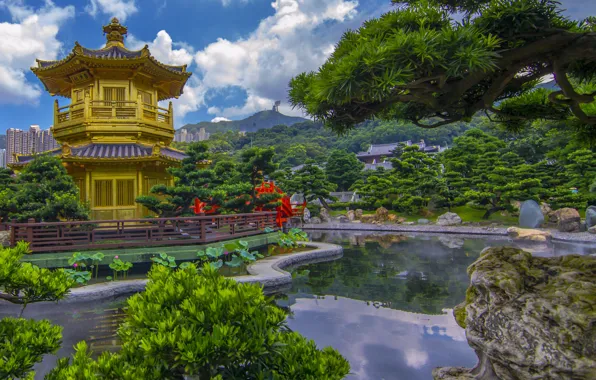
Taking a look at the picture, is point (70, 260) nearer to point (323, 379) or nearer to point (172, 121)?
point (172, 121)

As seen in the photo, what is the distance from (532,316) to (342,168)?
28.2 meters

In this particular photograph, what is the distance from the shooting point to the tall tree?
100.0 feet

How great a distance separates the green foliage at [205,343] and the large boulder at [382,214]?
21109 mm

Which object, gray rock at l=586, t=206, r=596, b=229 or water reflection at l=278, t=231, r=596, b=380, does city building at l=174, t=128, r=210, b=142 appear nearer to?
gray rock at l=586, t=206, r=596, b=229

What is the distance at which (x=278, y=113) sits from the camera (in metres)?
132

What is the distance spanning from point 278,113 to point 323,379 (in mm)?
134490

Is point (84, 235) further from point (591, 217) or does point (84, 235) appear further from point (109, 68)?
point (591, 217)

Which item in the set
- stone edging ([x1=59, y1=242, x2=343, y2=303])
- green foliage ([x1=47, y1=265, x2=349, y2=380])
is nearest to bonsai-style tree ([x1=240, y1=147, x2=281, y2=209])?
stone edging ([x1=59, y1=242, x2=343, y2=303])

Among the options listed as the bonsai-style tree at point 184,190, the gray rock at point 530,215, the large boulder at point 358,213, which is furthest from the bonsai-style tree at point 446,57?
Result: the large boulder at point 358,213

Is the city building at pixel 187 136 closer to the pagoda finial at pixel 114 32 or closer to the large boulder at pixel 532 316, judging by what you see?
the pagoda finial at pixel 114 32

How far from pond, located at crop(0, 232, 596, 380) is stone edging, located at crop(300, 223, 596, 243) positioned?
22.3 feet

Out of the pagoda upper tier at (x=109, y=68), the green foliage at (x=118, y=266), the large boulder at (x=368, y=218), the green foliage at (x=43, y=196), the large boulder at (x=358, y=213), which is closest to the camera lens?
the green foliage at (x=118, y=266)

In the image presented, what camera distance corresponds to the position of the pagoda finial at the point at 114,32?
1418 centimetres

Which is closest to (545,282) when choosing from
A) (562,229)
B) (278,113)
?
(562,229)
